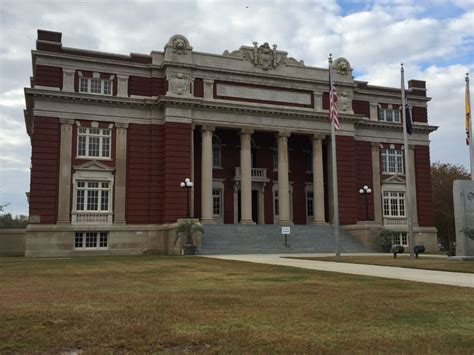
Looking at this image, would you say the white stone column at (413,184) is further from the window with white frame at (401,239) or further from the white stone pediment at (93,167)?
the white stone pediment at (93,167)

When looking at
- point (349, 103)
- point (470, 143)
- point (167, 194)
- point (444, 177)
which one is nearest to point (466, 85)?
point (470, 143)

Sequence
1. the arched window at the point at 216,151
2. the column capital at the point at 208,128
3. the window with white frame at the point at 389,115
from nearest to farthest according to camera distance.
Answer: the column capital at the point at 208,128 → the arched window at the point at 216,151 → the window with white frame at the point at 389,115

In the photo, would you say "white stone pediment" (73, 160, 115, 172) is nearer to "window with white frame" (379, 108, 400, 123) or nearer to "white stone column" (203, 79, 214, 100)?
"white stone column" (203, 79, 214, 100)

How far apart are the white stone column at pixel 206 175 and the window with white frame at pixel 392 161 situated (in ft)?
62.6

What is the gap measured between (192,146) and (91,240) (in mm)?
11341

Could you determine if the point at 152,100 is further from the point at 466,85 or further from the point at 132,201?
the point at 466,85

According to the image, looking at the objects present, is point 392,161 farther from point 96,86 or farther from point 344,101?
point 96,86

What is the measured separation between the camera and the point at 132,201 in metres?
43.3

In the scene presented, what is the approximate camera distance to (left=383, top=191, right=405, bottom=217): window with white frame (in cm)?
5241

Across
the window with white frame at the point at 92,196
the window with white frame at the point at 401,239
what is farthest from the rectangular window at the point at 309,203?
the window with white frame at the point at 92,196

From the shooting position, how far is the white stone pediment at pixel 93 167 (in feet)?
138

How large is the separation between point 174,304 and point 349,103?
42485 millimetres

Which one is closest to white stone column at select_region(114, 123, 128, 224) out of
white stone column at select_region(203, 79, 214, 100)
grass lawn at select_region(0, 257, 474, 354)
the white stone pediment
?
the white stone pediment

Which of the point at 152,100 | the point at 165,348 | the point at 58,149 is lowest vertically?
the point at 165,348
